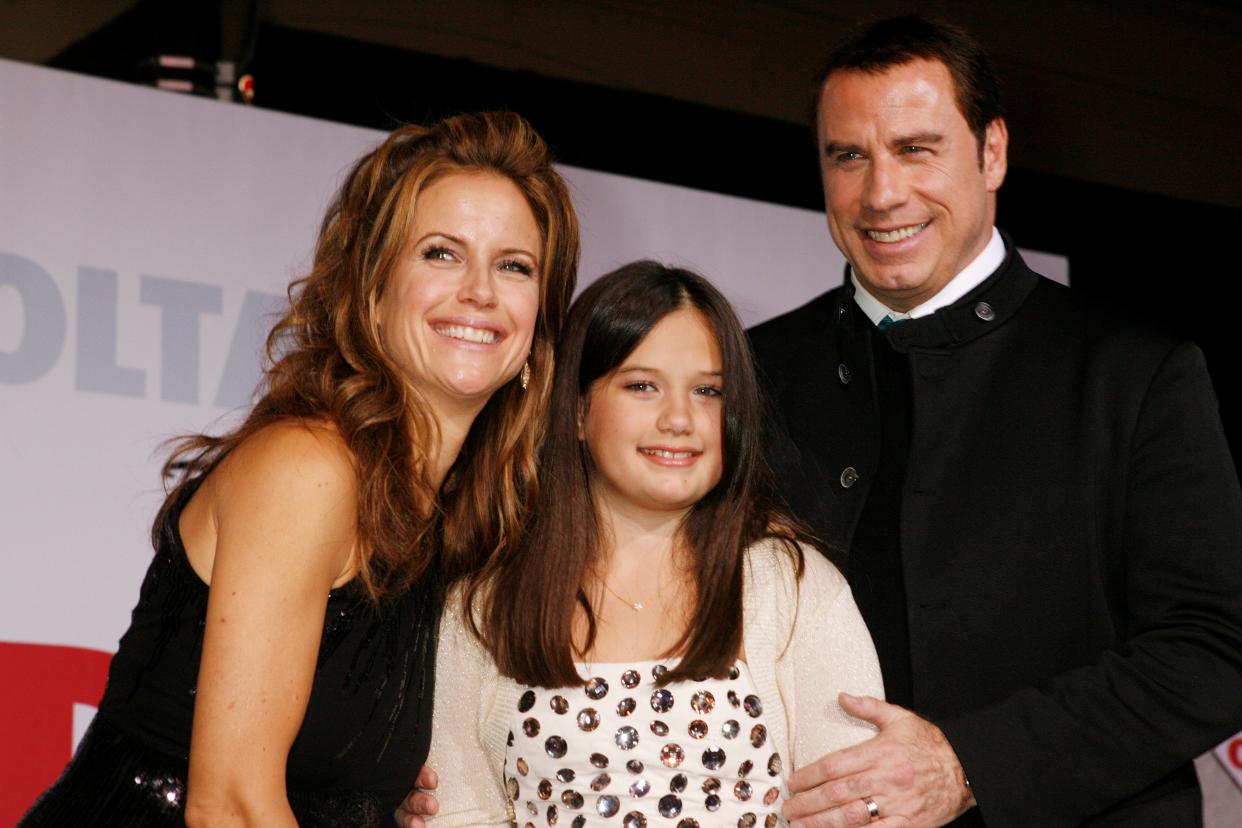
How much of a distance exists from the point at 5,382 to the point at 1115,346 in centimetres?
226

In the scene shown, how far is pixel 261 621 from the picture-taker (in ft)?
6.52

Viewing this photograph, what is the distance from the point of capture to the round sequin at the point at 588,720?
2.39 meters

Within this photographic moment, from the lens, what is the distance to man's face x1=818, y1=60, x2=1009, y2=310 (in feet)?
8.58

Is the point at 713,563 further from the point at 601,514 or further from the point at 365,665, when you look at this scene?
the point at 365,665

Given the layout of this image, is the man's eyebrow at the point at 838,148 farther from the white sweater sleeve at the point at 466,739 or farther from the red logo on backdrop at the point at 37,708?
the red logo on backdrop at the point at 37,708

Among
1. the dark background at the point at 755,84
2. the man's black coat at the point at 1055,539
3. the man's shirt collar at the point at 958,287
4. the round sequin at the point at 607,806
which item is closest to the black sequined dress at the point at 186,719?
the round sequin at the point at 607,806

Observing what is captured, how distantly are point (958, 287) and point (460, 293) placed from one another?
889mm

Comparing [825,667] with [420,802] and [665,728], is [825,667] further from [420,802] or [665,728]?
[420,802]

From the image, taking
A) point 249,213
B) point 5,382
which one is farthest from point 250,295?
point 5,382

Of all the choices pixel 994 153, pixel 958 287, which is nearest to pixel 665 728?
pixel 958 287

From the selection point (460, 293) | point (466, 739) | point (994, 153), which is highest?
point (994, 153)

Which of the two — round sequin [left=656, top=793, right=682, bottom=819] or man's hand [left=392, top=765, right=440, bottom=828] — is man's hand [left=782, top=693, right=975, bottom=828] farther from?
man's hand [left=392, top=765, right=440, bottom=828]

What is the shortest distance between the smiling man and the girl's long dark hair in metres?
0.16

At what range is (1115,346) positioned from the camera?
97.5 inches
